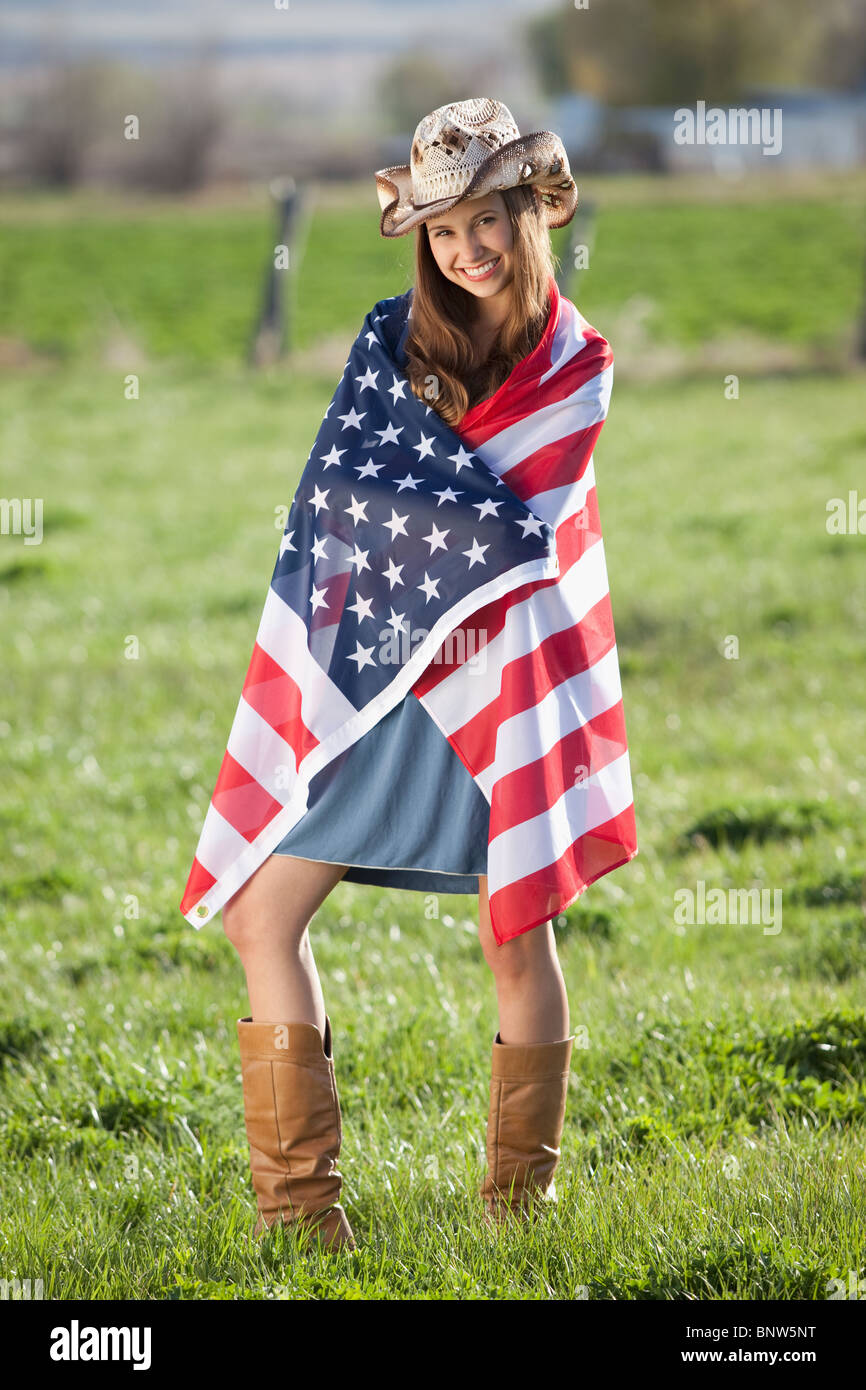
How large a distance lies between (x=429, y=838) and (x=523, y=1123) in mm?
614

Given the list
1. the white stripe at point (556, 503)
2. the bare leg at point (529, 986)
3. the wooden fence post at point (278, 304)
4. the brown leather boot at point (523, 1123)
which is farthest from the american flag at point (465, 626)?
the wooden fence post at point (278, 304)

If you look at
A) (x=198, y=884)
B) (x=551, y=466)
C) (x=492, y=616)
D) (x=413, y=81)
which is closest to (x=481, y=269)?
(x=551, y=466)

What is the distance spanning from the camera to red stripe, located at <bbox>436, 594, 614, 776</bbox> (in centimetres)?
272

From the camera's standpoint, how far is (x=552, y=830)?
2.71 m

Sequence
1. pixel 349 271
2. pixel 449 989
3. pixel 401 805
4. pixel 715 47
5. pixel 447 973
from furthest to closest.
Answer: pixel 715 47 < pixel 349 271 < pixel 447 973 < pixel 449 989 < pixel 401 805

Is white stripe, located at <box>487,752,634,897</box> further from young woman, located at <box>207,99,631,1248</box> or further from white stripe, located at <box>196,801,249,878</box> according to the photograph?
white stripe, located at <box>196,801,249,878</box>

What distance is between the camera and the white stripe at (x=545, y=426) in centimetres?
275

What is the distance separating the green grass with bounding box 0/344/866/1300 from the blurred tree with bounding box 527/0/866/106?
72.7m

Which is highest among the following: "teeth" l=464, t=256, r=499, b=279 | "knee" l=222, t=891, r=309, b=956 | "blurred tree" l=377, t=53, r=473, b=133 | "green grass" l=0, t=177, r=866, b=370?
"blurred tree" l=377, t=53, r=473, b=133

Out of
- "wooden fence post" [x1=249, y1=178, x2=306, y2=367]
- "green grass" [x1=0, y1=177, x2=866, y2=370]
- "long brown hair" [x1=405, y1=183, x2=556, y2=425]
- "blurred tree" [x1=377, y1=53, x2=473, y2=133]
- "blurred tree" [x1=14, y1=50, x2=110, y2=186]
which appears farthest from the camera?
"blurred tree" [x1=377, y1=53, x2=473, y2=133]

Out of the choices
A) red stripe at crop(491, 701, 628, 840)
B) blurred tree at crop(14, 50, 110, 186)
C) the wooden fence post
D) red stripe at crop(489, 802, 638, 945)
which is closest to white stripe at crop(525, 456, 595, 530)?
red stripe at crop(491, 701, 628, 840)

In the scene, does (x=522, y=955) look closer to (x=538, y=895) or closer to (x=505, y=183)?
(x=538, y=895)

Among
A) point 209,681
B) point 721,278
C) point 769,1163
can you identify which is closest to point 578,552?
point 769,1163

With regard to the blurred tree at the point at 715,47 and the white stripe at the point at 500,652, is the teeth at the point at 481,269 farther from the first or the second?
the blurred tree at the point at 715,47
